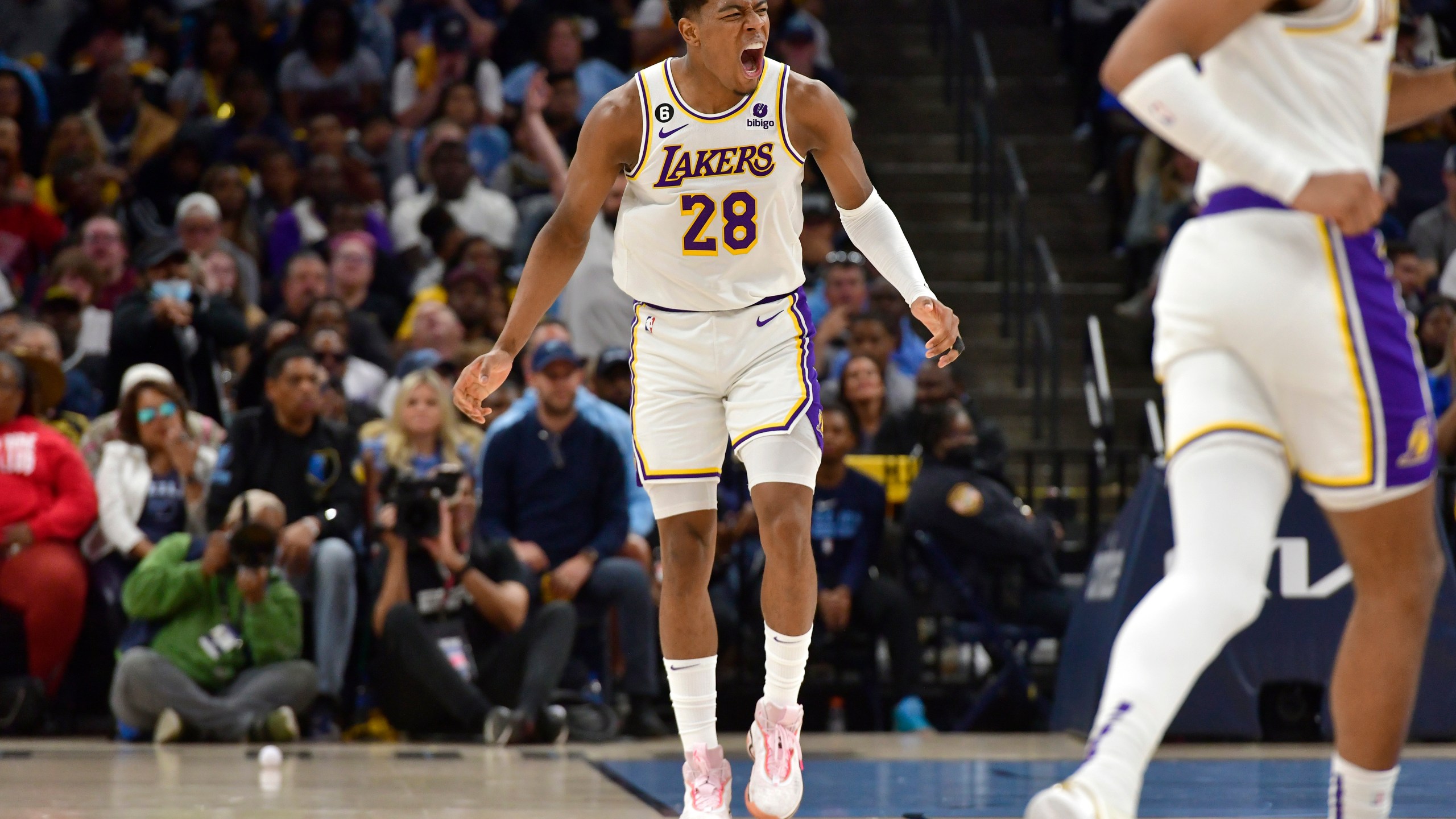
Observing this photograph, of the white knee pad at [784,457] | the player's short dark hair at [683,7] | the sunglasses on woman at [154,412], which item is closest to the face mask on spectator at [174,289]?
the sunglasses on woman at [154,412]

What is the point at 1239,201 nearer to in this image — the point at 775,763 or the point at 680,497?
the point at 680,497

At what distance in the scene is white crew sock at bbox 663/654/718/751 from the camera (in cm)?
515

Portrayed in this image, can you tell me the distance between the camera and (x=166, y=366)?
9727 mm

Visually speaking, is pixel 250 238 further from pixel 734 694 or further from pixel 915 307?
pixel 915 307

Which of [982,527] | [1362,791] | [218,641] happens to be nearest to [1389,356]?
[1362,791]

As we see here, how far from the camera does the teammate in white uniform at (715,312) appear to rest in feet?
Answer: 16.3

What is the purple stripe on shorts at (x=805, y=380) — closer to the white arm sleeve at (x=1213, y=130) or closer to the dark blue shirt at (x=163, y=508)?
the white arm sleeve at (x=1213, y=130)

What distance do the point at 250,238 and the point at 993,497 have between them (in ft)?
18.4

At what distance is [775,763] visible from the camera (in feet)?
16.7

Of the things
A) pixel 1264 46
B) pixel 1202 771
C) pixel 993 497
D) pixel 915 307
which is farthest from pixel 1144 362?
pixel 1264 46

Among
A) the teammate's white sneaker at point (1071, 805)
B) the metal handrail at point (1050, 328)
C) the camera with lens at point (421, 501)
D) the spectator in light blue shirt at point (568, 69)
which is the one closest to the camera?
the teammate's white sneaker at point (1071, 805)

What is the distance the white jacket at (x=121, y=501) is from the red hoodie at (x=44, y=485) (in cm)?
7

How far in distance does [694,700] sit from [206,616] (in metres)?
4.05

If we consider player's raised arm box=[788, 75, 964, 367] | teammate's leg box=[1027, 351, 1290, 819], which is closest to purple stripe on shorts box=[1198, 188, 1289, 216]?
teammate's leg box=[1027, 351, 1290, 819]
